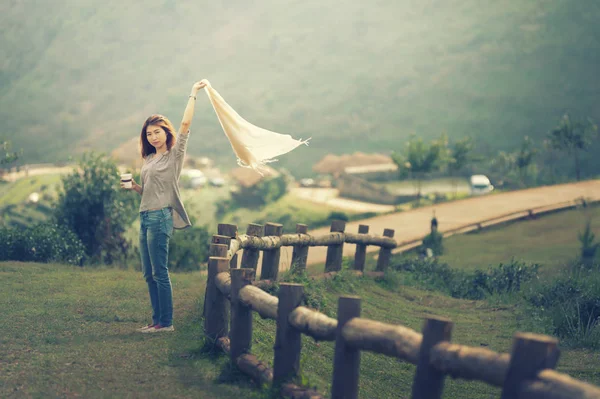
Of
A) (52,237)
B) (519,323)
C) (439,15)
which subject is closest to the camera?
(519,323)

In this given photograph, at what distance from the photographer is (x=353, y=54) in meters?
78.8

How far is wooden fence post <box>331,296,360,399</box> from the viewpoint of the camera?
4.45 metres

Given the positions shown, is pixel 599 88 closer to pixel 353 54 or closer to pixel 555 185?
pixel 353 54

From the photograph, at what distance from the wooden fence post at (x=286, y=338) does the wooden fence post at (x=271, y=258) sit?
394 cm

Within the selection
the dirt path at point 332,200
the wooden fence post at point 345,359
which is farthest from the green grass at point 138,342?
the dirt path at point 332,200

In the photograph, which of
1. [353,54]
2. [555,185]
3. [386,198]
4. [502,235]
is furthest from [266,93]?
[502,235]

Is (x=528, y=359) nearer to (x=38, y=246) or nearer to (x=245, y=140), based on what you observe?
(x=245, y=140)

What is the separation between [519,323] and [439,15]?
76336 millimetres

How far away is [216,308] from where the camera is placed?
255 inches

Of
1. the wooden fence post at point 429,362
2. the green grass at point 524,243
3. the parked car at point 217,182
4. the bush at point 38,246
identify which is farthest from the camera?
the parked car at point 217,182

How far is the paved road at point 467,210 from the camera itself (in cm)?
1967

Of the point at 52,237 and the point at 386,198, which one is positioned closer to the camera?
the point at 52,237

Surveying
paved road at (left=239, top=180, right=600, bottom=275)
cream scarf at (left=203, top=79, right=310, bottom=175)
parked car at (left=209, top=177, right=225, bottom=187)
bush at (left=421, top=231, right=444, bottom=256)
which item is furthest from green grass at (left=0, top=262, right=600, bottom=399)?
parked car at (left=209, top=177, right=225, bottom=187)

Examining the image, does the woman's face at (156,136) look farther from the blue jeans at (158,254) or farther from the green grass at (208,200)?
the green grass at (208,200)
